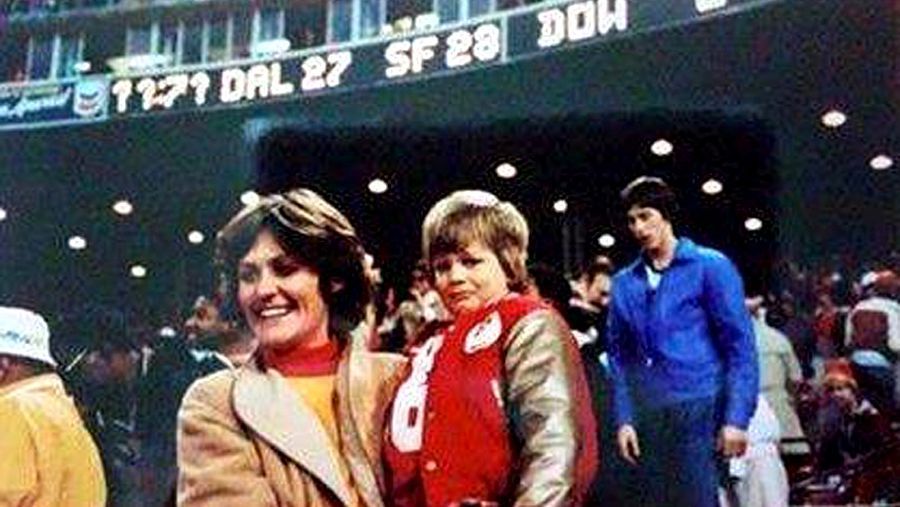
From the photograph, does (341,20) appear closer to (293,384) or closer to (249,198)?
(249,198)

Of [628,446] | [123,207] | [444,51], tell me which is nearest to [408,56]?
[444,51]

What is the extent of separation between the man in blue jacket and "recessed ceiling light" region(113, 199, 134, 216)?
546 mm

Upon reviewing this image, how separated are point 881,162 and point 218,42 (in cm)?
72

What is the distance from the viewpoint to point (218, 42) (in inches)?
61.9

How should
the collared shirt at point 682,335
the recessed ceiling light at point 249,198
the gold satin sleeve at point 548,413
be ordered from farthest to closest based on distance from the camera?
the recessed ceiling light at point 249,198
the collared shirt at point 682,335
the gold satin sleeve at point 548,413

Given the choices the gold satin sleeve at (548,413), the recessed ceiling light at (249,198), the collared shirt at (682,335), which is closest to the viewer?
the gold satin sleeve at (548,413)

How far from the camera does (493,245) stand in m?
1.42

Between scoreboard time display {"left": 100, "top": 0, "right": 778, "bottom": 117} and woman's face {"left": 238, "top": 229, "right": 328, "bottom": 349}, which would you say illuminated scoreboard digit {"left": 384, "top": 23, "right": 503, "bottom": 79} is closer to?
scoreboard time display {"left": 100, "top": 0, "right": 778, "bottom": 117}

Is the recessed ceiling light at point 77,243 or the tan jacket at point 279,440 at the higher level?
the recessed ceiling light at point 77,243

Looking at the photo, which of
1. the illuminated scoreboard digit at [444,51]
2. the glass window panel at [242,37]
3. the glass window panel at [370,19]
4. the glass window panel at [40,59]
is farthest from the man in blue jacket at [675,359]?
the glass window panel at [40,59]

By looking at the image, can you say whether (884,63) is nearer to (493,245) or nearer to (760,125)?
(760,125)

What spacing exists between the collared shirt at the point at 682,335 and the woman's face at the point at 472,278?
128 mm

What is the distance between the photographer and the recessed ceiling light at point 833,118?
56.6 inches

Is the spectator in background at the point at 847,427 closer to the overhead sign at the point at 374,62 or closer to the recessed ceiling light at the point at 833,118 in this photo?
the recessed ceiling light at the point at 833,118
